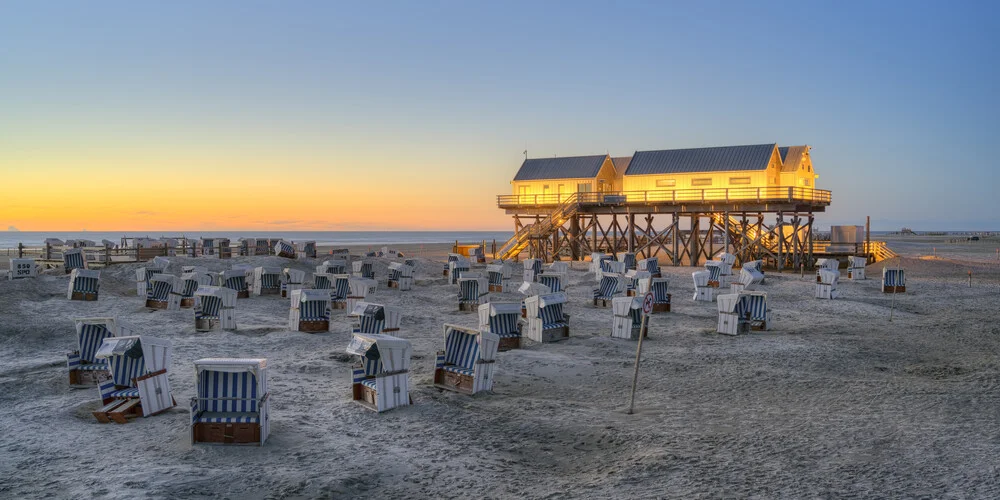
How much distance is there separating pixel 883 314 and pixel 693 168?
22.6 meters

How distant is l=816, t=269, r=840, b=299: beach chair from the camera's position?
87.7 feet

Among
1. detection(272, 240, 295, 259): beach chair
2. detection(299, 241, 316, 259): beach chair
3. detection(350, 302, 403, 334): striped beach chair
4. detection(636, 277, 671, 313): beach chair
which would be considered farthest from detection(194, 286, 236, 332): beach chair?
detection(299, 241, 316, 259): beach chair

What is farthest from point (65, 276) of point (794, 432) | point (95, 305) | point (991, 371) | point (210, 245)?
point (991, 371)

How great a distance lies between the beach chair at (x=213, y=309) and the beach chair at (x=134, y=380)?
745 centimetres

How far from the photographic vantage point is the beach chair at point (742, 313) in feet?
62.0

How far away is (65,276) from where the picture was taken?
102ft

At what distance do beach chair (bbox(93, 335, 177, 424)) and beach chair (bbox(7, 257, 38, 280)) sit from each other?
2244 centimetres

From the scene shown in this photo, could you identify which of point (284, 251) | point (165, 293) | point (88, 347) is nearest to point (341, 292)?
point (165, 293)

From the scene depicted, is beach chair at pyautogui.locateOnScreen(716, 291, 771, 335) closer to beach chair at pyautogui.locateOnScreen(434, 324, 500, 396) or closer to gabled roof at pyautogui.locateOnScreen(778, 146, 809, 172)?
beach chair at pyautogui.locateOnScreen(434, 324, 500, 396)

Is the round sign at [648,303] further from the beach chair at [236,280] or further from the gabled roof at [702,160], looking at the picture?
the gabled roof at [702,160]

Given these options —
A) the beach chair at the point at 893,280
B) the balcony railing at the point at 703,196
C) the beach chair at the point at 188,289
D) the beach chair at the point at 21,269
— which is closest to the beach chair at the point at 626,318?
the beach chair at the point at 188,289

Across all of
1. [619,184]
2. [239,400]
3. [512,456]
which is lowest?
[512,456]

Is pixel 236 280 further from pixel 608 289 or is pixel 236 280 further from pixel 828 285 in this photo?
pixel 828 285

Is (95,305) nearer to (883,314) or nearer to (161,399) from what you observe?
(161,399)
